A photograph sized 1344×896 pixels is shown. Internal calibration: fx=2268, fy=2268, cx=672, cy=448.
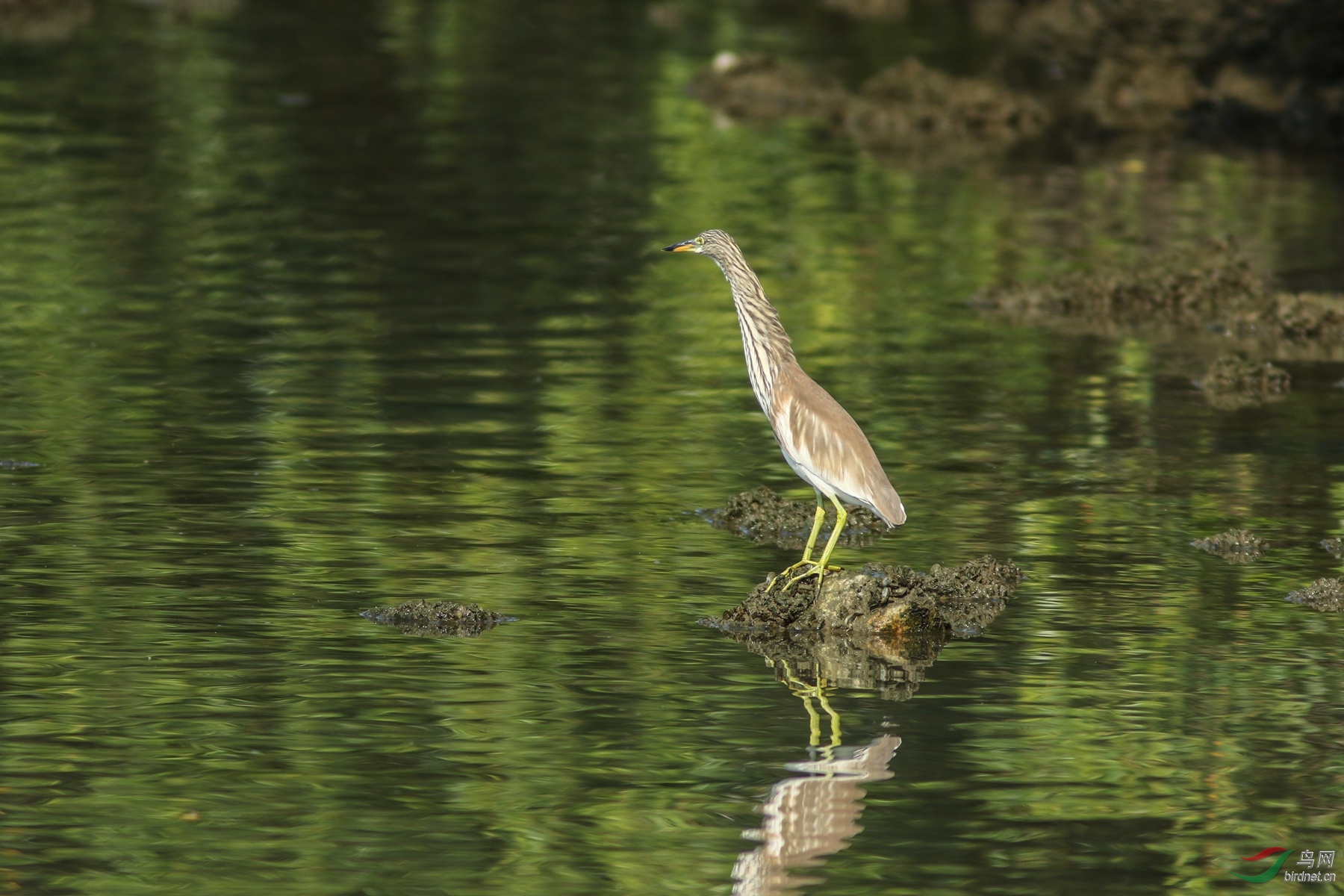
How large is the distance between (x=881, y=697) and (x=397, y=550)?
2.97 meters

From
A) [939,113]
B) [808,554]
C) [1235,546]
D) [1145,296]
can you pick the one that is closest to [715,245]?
[808,554]

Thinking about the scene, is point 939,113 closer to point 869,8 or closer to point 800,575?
point 869,8

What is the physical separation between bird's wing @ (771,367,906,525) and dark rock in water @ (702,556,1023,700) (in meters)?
0.32

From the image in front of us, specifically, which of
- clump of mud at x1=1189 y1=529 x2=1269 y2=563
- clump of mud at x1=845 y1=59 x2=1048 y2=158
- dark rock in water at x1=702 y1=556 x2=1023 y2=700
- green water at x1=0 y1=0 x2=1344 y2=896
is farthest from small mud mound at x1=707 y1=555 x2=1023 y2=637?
clump of mud at x1=845 y1=59 x2=1048 y2=158

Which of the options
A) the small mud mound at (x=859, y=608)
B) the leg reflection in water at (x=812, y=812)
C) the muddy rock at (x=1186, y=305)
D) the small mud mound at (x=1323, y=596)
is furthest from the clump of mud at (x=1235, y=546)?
the muddy rock at (x=1186, y=305)

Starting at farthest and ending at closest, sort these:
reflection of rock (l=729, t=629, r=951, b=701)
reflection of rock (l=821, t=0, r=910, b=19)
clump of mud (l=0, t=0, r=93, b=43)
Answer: reflection of rock (l=821, t=0, r=910, b=19)
clump of mud (l=0, t=0, r=93, b=43)
reflection of rock (l=729, t=629, r=951, b=701)

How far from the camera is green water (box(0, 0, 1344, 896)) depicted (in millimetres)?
7578

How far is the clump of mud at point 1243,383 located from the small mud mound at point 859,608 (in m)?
5.51

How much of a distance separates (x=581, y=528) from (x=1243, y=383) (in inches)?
223

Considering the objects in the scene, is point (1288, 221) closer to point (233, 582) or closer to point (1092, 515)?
point (1092, 515)

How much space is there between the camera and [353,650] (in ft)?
30.5

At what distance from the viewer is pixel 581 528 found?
1141cm

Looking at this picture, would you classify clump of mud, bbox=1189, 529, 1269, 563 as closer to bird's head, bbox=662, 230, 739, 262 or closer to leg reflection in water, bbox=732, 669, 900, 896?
bird's head, bbox=662, 230, 739, 262

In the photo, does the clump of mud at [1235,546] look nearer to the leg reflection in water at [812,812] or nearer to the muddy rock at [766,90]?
the leg reflection in water at [812,812]
